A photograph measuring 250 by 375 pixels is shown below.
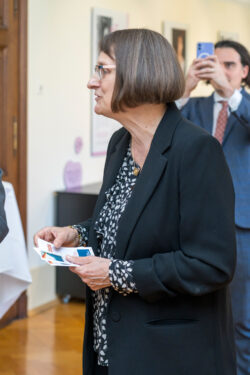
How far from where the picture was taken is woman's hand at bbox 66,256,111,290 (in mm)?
1649

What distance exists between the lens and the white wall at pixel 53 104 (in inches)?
182

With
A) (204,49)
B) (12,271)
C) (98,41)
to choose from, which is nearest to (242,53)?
(204,49)

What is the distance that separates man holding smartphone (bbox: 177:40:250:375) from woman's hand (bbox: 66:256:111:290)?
4.41ft

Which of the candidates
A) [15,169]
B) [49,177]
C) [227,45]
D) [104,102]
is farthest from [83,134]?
[104,102]

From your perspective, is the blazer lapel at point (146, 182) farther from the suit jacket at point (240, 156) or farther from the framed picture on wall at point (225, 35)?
the framed picture on wall at point (225, 35)

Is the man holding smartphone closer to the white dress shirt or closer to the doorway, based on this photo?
the white dress shirt

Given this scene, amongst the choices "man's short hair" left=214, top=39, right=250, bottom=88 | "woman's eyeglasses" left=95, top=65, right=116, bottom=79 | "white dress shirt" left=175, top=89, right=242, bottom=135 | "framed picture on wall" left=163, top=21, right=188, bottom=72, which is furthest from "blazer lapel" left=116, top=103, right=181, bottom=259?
"framed picture on wall" left=163, top=21, right=188, bottom=72

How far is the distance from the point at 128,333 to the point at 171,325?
0.41 ft

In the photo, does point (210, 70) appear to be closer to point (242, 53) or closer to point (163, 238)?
point (242, 53)

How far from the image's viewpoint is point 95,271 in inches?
65.0

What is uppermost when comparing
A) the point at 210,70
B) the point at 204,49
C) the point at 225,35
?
the point at 225,35

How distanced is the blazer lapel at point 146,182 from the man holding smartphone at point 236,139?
1247mm

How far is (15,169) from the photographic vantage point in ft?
14.6

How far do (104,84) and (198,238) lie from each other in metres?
0.51
